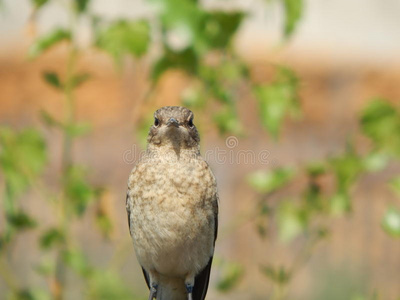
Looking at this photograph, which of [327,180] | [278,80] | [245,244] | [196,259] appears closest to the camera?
[196,259]

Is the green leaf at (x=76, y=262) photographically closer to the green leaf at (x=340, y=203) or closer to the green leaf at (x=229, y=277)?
the green leaf at (x=229, y=277)

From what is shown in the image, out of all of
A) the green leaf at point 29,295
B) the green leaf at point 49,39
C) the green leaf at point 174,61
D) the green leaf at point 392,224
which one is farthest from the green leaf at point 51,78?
the green leaf at point 392,224

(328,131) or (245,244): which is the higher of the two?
(328,131)

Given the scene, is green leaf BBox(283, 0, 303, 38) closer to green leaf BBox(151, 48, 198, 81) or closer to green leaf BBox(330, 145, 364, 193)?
green leaf BBox(151, 48, 198, 81)

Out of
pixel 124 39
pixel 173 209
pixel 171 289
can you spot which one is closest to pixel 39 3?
pixel 124 39

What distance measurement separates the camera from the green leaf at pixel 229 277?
436cm

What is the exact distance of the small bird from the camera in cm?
322

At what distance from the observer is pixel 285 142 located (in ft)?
24.6

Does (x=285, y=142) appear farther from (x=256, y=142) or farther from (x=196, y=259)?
(x=196, y=259)

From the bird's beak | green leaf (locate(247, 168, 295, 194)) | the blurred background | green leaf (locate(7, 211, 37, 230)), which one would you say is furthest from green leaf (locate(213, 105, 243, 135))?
the bird's beak

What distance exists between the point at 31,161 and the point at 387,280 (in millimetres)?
4290

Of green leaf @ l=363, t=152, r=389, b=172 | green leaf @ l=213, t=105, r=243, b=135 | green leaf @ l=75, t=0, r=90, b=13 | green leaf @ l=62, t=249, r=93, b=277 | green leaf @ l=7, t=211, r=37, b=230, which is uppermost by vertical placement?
green leaf @ l=75, t=0, r=90, b=13

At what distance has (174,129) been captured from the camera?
3.10 metres

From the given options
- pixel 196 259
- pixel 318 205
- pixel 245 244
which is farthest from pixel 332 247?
pixel 196 259
